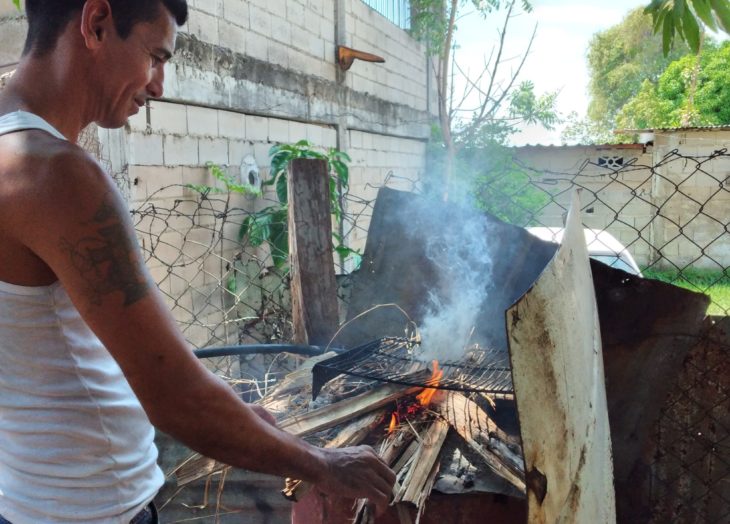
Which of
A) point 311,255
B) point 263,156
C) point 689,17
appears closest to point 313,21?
point 263,156

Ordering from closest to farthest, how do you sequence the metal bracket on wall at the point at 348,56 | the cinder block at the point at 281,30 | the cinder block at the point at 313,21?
the cinder block at the point at 281,30 < the cinder block at the point at 313,21 < the metal bracket on wall at the point at 348,56

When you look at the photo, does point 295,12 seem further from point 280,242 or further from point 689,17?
point 689,17

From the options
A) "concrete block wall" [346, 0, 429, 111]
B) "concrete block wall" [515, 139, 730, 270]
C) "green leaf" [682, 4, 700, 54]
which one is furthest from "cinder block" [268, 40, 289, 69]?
"concrete block wall" [515, 139, 730, 270]

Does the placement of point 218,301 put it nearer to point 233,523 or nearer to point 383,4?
point 233,523

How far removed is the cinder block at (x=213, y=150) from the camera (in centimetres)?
613

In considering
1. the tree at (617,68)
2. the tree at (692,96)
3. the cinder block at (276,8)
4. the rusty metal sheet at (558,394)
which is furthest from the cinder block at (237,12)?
the tree at (617,68)

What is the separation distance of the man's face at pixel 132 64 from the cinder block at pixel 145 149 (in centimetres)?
374

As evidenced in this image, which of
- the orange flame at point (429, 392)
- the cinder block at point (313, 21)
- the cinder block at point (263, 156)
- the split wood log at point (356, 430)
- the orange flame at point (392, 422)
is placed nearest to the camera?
the split wood log at point (356, 430)

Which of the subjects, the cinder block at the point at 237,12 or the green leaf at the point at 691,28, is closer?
the green leaf at the point at 691,28

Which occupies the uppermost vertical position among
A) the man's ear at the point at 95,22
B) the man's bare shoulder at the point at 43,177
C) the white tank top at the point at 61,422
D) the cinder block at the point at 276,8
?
the cinder block at the point at 276,8

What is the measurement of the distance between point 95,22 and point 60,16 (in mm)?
99

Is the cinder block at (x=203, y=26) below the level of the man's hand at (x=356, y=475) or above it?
above

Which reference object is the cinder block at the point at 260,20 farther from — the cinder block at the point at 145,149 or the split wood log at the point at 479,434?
the split wood log at the point at 479,434

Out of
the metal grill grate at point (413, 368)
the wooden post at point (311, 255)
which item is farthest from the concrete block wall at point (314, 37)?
the metal grill grate at point (413, 368)
